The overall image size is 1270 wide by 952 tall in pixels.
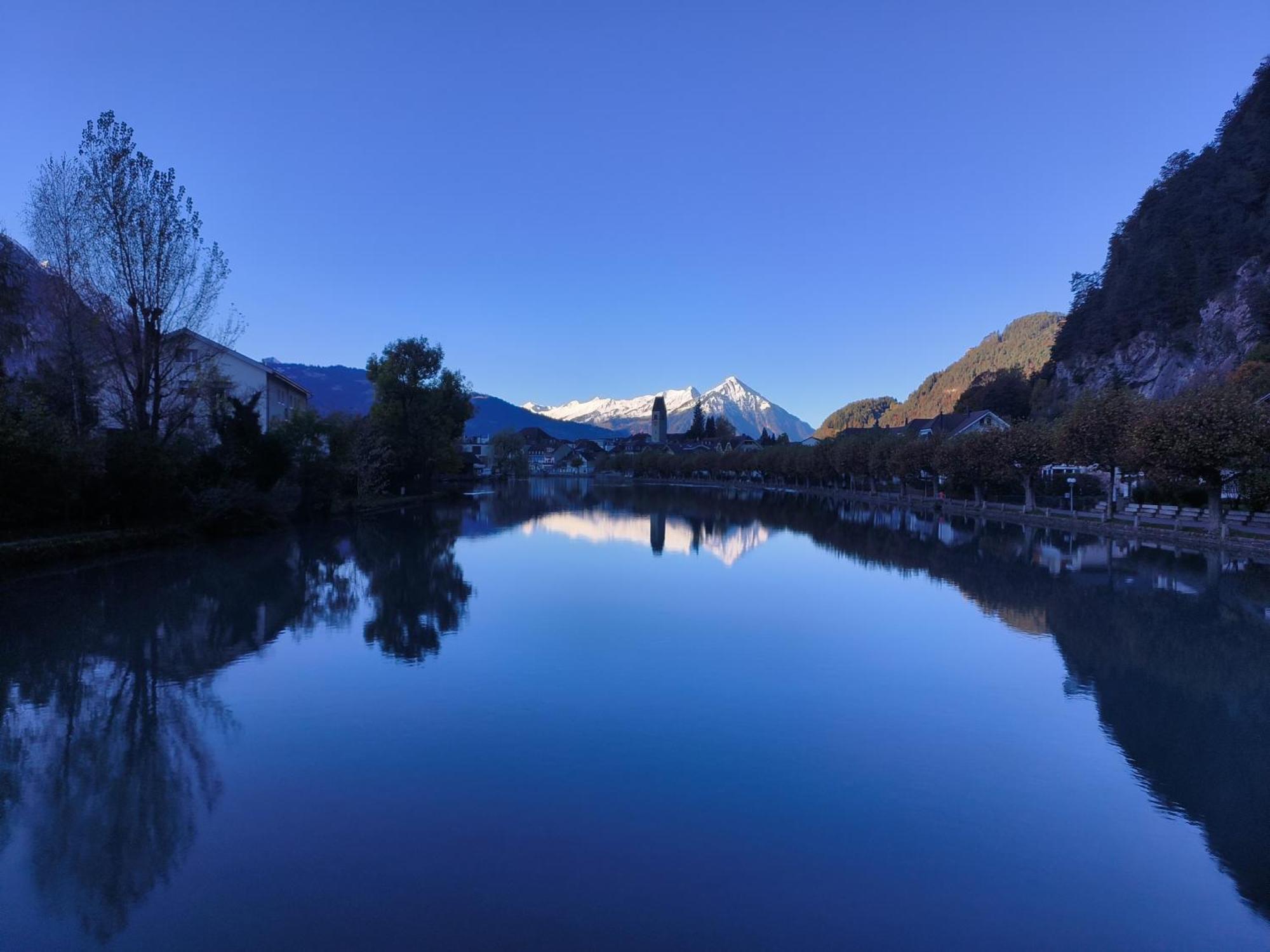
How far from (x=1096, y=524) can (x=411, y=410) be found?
42961 millimetres

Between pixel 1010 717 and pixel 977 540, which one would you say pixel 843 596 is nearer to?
pixel 1010 717

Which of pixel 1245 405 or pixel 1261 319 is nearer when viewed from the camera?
Answer: pixel 1245 405

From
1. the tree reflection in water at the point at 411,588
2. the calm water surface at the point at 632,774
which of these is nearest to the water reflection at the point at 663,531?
the tree reflection in water at the point at 411,588

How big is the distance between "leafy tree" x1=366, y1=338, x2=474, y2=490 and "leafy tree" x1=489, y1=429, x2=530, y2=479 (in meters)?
49.7

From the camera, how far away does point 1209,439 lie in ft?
80.6

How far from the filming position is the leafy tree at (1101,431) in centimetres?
3359

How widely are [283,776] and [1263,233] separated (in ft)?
289

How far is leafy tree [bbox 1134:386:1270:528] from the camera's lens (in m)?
24.3

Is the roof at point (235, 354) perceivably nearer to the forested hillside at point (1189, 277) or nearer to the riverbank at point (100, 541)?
the riverbank at point (100, 541)

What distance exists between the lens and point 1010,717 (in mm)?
8594

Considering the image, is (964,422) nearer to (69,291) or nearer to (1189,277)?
(1189,277)

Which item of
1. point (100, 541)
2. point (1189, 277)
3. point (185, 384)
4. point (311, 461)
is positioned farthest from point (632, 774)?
point (1189, 277)

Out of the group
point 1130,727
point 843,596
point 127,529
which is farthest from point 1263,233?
point 127,529

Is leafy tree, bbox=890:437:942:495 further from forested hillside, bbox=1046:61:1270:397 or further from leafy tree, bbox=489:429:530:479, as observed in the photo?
leafy tree, bbox=489:429:530:479
